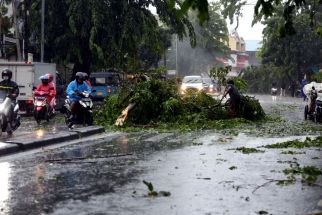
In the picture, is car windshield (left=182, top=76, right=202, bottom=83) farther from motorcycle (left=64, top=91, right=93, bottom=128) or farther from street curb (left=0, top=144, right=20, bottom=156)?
street curb (left=0, top=144, right=20, bottom=156)

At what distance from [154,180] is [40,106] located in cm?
1160

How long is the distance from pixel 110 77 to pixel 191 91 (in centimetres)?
1907

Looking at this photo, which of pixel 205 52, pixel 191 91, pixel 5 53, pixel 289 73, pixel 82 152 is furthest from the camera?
pixel 205 52

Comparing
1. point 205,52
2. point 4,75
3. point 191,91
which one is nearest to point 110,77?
point 191,91

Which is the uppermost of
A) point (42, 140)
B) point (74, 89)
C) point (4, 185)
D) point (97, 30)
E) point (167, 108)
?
point (97, 30)

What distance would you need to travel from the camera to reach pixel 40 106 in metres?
18.7

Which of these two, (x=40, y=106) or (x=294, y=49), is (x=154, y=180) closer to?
(x=40, y=106)

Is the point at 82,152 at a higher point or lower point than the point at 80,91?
lower

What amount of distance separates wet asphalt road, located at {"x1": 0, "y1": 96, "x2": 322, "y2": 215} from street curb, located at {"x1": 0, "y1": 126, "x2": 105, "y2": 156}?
34cm

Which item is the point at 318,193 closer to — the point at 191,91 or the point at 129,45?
the point at 191,91

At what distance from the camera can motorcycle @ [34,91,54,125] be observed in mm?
18625

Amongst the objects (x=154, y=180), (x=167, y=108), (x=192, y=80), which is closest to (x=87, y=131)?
(x=167, y=108)

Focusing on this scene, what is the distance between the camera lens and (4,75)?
55.5 ft

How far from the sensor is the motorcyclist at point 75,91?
1640cm
